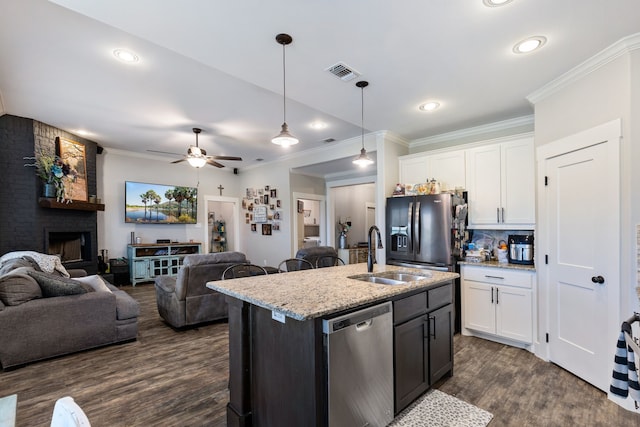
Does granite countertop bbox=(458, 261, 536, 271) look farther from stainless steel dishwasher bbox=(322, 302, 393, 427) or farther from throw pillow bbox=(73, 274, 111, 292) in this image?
throw pillow bbox=(73, 274, 111, 292)

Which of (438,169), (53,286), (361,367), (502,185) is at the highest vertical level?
(438,169)

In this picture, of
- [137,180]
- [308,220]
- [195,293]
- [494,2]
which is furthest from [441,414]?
[308,220]

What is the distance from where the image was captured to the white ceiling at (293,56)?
2035 mm

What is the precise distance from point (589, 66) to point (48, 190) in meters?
7.28

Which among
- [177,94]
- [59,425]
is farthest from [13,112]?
[59,425]

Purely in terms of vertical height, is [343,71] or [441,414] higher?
[343,71]

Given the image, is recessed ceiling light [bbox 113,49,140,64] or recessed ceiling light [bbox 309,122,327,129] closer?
recessed ceiling light [bbox 113,49,140,64]

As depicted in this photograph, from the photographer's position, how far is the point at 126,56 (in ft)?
9.43

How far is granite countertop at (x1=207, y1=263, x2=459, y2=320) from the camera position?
158 cm

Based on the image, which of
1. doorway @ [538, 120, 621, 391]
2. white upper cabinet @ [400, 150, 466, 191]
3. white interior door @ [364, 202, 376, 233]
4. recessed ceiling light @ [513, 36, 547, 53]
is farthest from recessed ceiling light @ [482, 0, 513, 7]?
white interior door @ [364, 202, 376, 233]

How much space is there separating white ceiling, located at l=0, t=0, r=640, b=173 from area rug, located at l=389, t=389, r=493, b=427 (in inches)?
111

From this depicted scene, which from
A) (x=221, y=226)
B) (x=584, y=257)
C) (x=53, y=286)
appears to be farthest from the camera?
(x=221, y=226)

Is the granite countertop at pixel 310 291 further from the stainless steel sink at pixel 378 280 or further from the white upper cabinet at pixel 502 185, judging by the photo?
the white upper cabinet at pixel 502 185

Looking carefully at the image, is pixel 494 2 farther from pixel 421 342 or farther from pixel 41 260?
pixel 41 260
